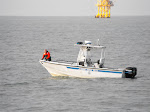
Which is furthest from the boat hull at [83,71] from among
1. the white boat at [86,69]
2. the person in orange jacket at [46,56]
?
the person in orange jacket at [46,56]

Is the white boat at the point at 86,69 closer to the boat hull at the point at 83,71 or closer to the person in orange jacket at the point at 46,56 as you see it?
the boat hull at the point at 83,71

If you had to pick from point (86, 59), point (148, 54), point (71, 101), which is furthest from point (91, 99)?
point (148, 54)

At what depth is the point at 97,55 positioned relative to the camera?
46344mm

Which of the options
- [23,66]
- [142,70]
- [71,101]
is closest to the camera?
[71,101]

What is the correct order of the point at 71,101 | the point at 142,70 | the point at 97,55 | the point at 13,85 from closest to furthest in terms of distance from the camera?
the point at 71,101, the point at 13,85, the point at 142,70, the point at 97,55

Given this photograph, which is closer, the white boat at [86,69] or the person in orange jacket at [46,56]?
Result: the white boat at [86,69]

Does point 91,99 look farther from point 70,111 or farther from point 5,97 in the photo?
point 5,97

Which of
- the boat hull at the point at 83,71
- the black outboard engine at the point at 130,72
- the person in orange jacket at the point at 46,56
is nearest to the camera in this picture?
the boat hull at the point at 83,71

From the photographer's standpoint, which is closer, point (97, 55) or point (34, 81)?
point (34, 81)

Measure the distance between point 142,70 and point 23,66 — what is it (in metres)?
12.6

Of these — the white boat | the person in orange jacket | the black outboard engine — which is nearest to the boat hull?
the white boat

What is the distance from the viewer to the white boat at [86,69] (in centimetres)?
2844

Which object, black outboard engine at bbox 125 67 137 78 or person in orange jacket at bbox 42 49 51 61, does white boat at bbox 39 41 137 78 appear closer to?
black outboard engine at bbox 125 67 137 78

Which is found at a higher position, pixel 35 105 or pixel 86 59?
pixel 86 59
